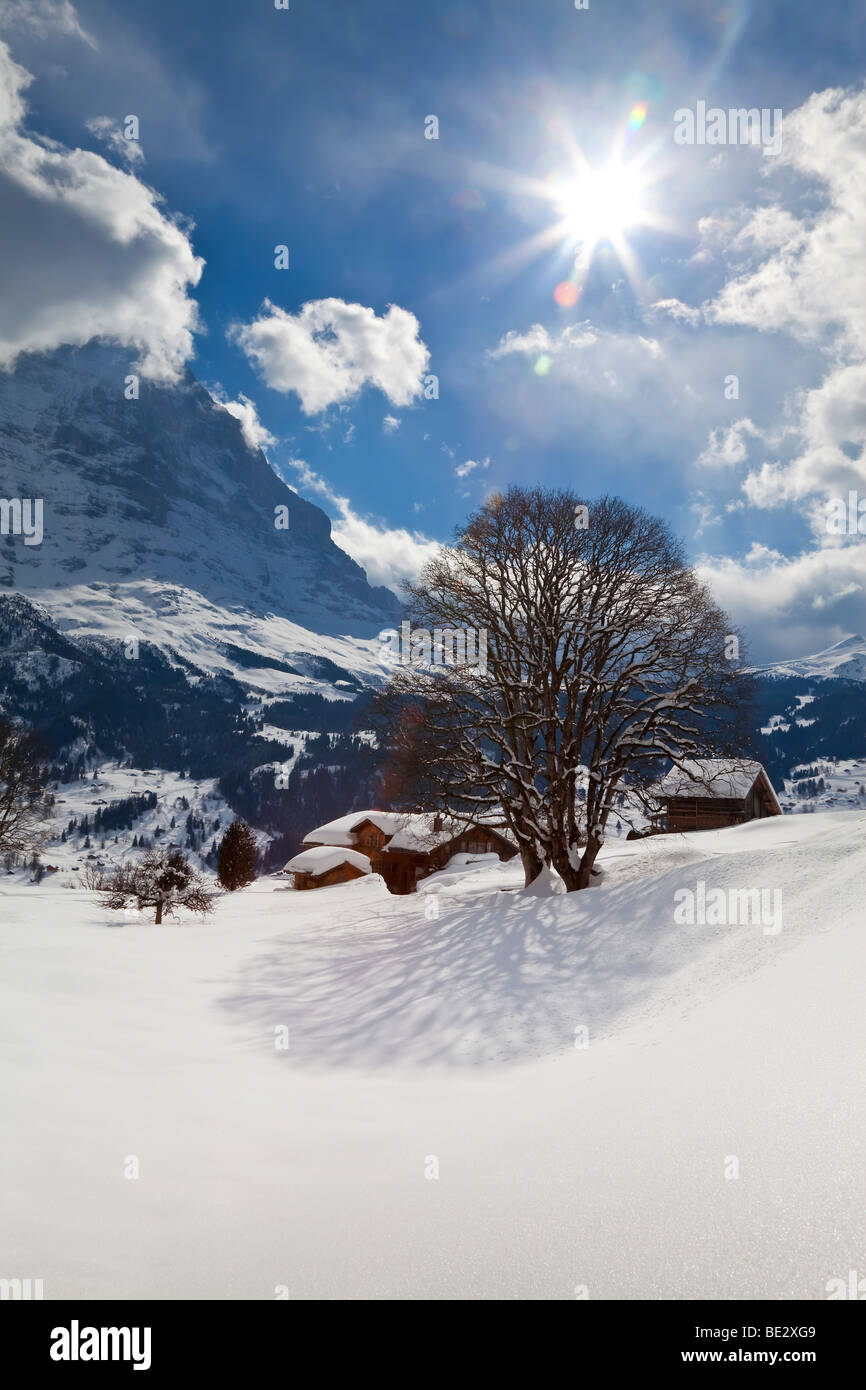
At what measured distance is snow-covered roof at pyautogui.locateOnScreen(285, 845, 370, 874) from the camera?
51.7 meters

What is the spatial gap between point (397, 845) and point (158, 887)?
32.8 meters

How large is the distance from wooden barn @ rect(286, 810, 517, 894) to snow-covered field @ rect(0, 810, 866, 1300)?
123 ft

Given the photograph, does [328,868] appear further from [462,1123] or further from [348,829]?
[462,1123]

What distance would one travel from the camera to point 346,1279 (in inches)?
116

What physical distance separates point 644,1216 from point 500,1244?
0.73 m

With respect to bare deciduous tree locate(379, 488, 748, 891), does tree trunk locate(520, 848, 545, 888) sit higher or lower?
lower

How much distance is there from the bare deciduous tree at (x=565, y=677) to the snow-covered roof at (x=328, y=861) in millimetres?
34767

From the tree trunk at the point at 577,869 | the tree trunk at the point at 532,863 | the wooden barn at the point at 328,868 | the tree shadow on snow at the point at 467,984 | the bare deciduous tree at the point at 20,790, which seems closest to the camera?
the tree shadow on snow at the point at 467,984

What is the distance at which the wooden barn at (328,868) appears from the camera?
51.5m
